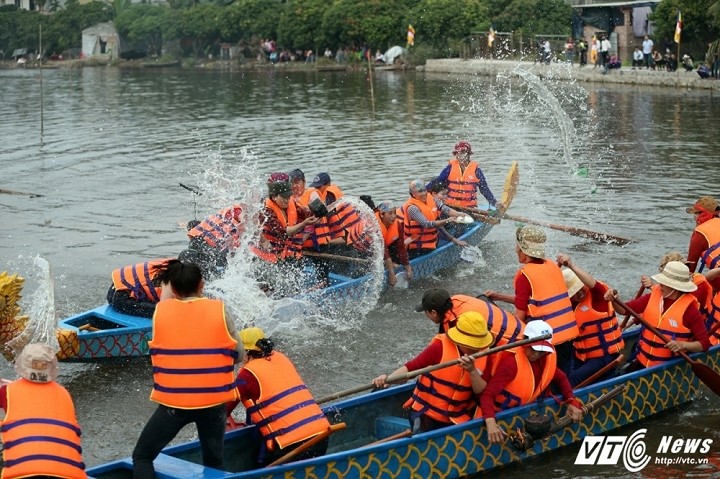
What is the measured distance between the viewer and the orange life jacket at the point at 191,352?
774 cm

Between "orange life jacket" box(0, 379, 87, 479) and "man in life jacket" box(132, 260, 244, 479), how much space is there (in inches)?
29.0

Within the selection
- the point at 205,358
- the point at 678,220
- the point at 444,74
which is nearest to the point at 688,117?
the point at 678,220

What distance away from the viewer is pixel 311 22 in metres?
73.6

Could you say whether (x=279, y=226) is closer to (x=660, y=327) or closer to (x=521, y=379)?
(x=660, y=327)

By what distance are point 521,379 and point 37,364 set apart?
3940 mm

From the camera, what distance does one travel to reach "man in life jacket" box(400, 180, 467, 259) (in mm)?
15500

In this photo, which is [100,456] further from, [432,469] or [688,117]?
[688,117]

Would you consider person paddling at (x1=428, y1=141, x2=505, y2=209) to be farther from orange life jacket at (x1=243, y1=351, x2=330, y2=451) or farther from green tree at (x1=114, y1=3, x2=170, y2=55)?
green tree at (x1=114, y1=3, x2=170, y2=55)

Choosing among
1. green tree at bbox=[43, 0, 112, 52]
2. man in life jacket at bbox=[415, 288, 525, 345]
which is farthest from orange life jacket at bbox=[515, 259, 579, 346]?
green tree at bbox=[43, 0, 112, 52]

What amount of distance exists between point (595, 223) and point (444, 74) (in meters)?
38.6

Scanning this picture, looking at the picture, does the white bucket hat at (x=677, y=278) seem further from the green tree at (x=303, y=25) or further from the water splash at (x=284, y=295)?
the green tree at (x=303, y=25)

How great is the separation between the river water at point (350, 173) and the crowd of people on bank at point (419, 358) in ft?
3.09

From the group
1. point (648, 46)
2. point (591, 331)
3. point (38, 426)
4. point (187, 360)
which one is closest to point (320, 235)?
point (591, 331)

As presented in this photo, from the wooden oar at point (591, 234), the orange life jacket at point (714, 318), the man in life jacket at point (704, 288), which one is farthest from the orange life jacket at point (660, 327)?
the wooden oar at point (591, 234)
